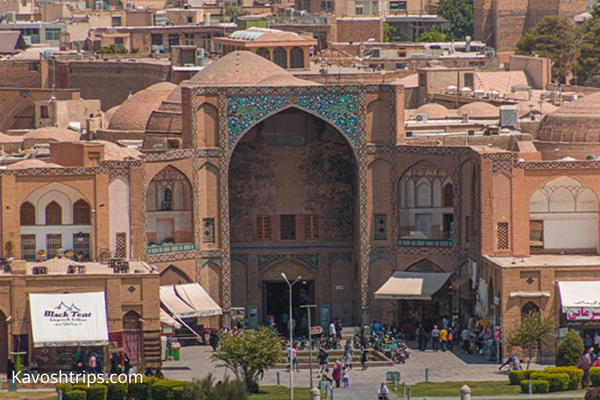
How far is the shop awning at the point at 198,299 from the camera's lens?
2127 inches

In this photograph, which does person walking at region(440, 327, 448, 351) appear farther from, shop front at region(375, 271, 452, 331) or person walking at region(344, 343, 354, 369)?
person walking at region(344, 343, 354, 369)

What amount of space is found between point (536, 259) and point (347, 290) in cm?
776

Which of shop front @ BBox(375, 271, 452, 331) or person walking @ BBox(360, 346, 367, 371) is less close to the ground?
shop front @ BBox(375, 271, 452, 331)

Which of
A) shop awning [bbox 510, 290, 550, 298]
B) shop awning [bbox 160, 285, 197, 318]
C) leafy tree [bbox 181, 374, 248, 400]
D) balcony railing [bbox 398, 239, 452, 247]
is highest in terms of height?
balcony railing [bbox 398, 239, 452, 247]

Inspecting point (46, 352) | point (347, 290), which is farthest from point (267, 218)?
point (46, 352)

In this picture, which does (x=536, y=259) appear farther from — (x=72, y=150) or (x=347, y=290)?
(x=72, y=150)

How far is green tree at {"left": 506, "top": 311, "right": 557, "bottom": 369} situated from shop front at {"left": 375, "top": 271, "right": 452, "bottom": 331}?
537 cm

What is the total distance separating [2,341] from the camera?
49.8m

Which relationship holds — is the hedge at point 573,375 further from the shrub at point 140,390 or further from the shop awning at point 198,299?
the shop awning at point 198,299

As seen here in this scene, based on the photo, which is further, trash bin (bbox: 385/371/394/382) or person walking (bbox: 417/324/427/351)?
person walking (bbox: 417/324/427/351)

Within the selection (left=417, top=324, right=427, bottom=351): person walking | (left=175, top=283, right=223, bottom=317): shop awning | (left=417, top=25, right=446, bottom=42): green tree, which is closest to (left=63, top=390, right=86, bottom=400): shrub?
(left=175, top=283, right=223, bottom=317): shop awning

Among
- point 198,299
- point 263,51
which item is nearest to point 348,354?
point 198,299

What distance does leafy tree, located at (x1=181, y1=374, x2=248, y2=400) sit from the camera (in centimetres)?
4106

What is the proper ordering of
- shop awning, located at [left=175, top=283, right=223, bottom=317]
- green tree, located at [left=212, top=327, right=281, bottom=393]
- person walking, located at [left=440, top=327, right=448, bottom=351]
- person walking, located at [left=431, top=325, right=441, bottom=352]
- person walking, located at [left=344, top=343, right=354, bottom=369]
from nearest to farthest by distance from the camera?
green tree, located at [left=212, top=327, right=281, bottom=393] → person walking, located at [left=344, top=343, right=354, bottom=369] → person walking, located at [left=431, top=325, right=441, bottom=352] → person walking, located at [left=440, top=327, right=448, bottom=351] → shop awning, located at [left=175, top=283, right=223, bottom=317]
